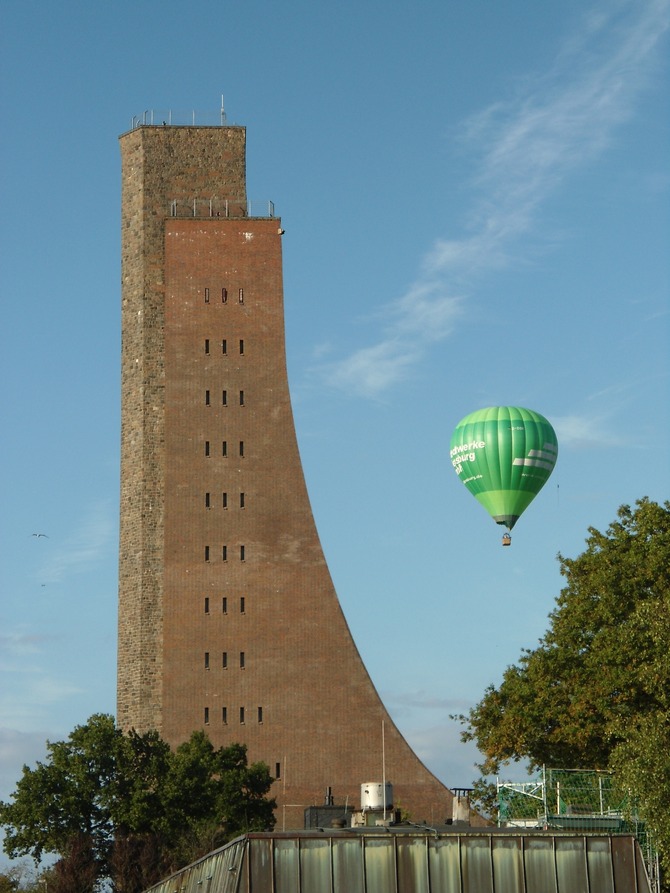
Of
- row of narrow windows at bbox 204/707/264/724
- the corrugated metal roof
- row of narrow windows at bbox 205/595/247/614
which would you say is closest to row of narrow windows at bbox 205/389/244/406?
row of narrow windows at bbox 205/595/247/614

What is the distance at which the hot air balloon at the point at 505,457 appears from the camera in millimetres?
56219

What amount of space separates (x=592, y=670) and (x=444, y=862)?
19329 mm

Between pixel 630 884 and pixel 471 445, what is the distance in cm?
3008

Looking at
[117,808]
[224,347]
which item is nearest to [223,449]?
[224,347]

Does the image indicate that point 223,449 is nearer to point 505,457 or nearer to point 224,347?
point 224,347

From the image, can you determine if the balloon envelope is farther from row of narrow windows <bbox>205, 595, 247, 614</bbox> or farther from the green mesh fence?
the green mesh fence

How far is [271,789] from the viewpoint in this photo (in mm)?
64125

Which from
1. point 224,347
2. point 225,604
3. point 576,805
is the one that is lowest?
point 576,805

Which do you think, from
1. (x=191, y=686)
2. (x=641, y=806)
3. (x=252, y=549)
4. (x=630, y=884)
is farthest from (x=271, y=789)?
(x=630, y=884)

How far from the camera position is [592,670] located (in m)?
46.2

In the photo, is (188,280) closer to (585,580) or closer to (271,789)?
(271,789)

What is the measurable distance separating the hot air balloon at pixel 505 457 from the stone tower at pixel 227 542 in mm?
11304

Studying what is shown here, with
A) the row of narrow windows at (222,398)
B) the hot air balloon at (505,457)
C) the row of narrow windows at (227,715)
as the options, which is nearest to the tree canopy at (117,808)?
the row of narrow windows at (227,715)

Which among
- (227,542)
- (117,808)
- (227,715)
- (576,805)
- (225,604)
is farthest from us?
(227,542)
